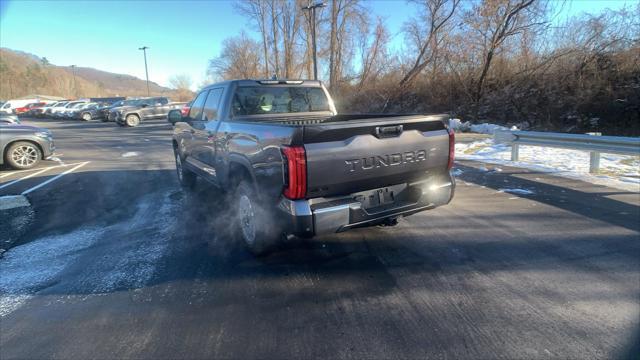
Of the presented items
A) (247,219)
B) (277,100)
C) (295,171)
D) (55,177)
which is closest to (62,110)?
(55,177)

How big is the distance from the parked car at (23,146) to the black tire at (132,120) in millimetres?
15150

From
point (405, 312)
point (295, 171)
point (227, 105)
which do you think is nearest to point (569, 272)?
Answer: point (405, 312)

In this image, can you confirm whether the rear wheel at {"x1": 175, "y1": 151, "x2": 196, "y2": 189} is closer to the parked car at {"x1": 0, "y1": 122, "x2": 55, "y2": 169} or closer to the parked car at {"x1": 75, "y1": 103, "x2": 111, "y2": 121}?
the parked car at {"x1": 0, "y1": 122, "x2": 55, "y2": 169}

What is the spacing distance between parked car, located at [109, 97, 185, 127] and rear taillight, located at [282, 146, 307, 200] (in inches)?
907

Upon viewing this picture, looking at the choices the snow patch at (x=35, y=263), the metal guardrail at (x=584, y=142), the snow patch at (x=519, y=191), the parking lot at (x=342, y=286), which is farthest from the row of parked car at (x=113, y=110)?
the snow patch at (x=519, y=191)

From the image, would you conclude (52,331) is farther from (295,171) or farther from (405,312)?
(405,312)

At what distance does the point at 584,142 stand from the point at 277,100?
6179mm

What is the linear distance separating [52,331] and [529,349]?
3391 mm

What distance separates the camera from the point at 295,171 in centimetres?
301

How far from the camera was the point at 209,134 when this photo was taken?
5070 mm

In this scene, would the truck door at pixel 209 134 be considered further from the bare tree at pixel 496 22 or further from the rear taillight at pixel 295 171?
the bare tree at pixel 496 22

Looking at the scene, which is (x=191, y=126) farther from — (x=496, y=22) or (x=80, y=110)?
(x=80, y=110)

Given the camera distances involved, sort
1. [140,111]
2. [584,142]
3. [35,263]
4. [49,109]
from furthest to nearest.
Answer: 1. [49,109]
2. [140,111]
3. [584,142]
4. [35,263]

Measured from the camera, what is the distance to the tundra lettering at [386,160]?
323cm
